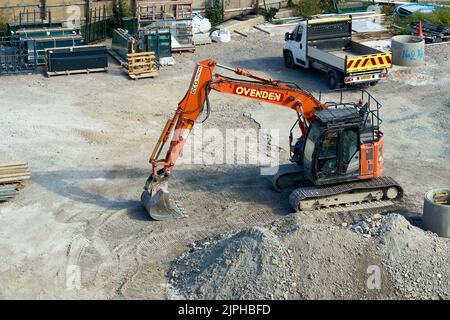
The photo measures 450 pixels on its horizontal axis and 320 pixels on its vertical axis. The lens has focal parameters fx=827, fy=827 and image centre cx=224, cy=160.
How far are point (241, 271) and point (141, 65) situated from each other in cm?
1528

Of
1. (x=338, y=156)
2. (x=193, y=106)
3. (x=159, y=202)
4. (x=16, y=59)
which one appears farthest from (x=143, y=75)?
(x=338, y=156)

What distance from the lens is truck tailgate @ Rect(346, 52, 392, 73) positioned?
27469 mm

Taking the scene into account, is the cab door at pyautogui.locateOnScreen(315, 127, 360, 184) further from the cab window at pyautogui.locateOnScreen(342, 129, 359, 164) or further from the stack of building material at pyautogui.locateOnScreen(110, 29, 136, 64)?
the stack of building material at pyautogui.locateOnScreen(110, 29, 136, 64)

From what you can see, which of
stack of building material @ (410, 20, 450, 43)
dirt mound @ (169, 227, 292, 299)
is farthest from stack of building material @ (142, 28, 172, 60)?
dirt mound @ (169, 227, 292, 299)

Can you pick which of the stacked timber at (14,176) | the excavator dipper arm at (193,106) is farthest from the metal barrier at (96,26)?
the excavator dipper arm at (193,106)

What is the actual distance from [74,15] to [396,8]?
1434 cm

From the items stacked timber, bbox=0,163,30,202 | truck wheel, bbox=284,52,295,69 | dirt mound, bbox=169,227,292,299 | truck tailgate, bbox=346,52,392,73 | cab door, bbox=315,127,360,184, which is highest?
truck tailgate, bbox=346,52,392,73

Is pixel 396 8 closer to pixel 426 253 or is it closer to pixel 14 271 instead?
pixel 426 253

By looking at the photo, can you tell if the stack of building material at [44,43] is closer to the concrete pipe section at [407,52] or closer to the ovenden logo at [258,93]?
the concrete pipe section at [407,52]

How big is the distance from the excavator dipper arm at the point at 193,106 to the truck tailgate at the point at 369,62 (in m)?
8.00

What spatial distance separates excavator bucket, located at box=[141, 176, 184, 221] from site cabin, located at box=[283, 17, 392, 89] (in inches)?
400
